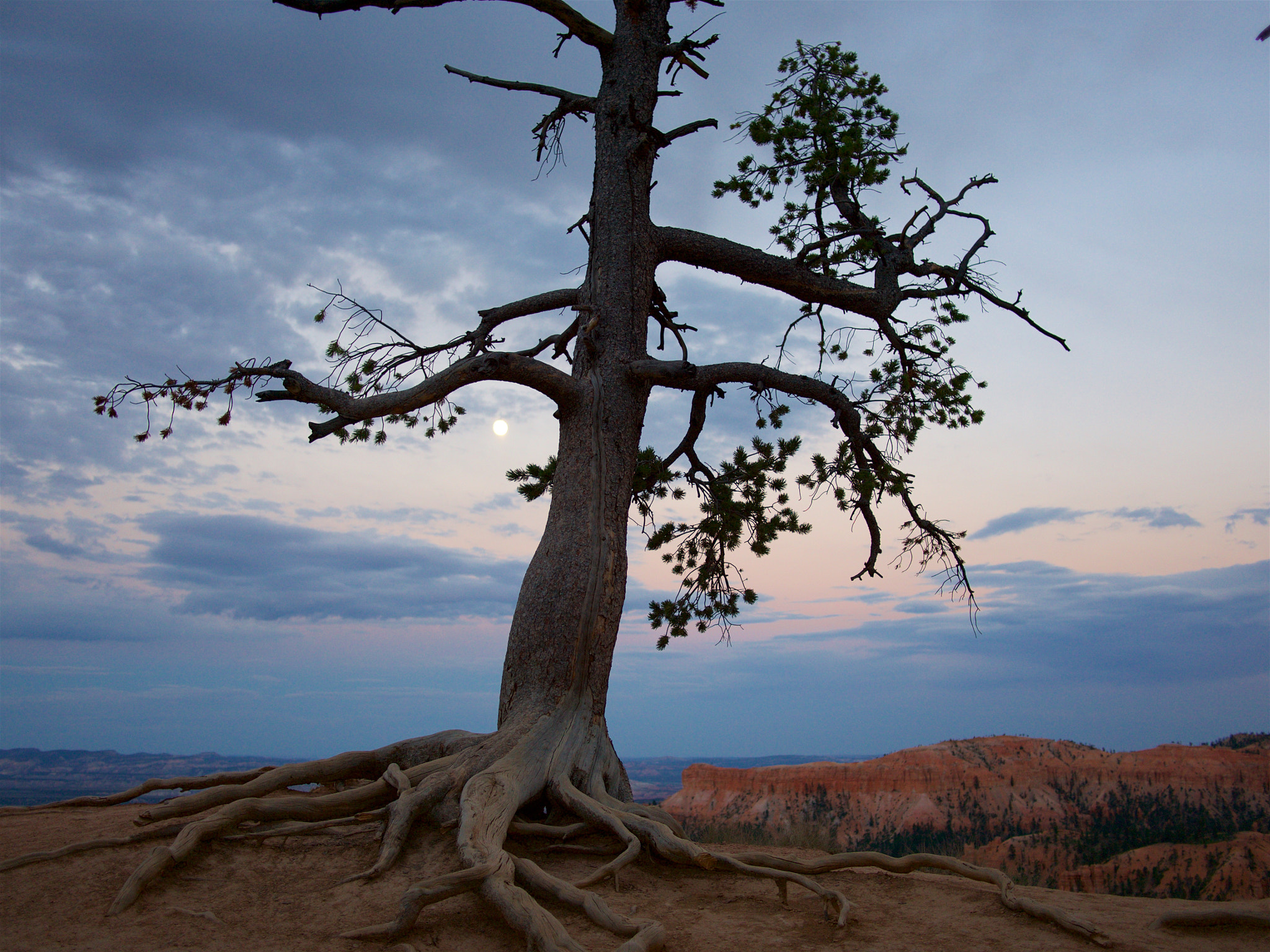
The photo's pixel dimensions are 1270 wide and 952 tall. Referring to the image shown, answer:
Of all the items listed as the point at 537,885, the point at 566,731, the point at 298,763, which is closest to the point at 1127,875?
the point at 566,731

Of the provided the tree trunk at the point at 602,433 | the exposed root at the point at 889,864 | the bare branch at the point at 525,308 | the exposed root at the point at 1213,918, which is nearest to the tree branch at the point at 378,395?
the tree trunk at the point at 602,433

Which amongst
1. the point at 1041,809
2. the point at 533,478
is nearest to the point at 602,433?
the point at 533,478

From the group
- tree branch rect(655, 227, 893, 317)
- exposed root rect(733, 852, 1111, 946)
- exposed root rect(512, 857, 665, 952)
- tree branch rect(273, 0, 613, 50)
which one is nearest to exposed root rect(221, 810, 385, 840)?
exposed root rect(512, 857, 665, 952)

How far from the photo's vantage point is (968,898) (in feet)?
15.9

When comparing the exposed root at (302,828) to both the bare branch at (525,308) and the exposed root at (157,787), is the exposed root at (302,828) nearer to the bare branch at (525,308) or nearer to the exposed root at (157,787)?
the exposed root at (157,787)

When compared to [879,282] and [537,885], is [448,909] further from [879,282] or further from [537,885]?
[879,282]

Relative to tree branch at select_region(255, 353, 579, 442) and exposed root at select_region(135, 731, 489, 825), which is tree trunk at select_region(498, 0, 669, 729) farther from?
tree branch at select_region(255, 353, 579, 442)

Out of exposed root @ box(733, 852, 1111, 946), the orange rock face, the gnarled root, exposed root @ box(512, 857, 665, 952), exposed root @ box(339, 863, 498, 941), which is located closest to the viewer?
exposed root @ box(512, 857, 665, 952)

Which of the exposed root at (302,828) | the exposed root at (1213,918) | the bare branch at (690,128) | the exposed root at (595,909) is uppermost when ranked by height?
the bare branch at (690,128)

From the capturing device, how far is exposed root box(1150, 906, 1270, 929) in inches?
166

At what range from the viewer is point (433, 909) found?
14.3ft

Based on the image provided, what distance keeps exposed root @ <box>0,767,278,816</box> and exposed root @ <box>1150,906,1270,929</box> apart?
611 cm

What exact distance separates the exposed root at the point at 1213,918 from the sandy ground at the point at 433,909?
0.05 metres

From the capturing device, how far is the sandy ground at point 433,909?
399 cm
